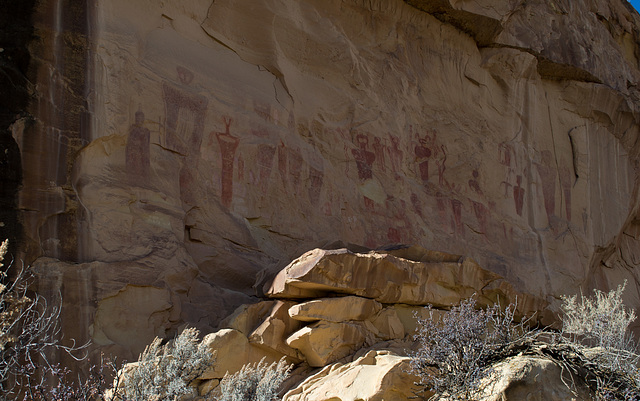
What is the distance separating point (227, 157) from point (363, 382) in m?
4.43

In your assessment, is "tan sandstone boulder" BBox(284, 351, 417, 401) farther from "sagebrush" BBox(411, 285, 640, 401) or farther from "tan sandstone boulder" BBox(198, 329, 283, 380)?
"tan sandstone boulder" BBox(198, 329, 283, 380)

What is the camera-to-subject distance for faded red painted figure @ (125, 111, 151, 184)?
7.83 m

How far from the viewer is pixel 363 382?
5.73m

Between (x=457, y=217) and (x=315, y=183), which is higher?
(x=457, y=217)

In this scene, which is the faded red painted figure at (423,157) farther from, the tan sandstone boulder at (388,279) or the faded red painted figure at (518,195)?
the tan sandstone boulder at (388,279)

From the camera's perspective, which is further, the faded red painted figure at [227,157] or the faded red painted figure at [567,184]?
the faded red painted figure at [567,184]

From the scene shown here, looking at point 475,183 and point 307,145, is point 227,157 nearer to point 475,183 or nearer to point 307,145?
point 307,145

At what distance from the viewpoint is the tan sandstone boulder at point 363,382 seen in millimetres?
5586

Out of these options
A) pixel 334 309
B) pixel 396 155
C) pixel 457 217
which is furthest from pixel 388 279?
pixel 457 217

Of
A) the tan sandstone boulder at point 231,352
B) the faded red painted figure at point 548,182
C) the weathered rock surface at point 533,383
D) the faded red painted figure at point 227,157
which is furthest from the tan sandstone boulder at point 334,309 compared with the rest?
the faded red painted figure at point 548,182

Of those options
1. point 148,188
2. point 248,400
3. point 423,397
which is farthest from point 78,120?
point 423,397

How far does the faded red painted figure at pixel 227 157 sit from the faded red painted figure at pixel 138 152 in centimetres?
122

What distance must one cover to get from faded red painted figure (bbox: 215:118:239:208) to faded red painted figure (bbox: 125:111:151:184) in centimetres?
122

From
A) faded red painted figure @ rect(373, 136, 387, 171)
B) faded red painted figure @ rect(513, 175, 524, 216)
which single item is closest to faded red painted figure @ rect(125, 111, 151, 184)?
faded red painted figure @ rect(373, 136, 387, 171)
